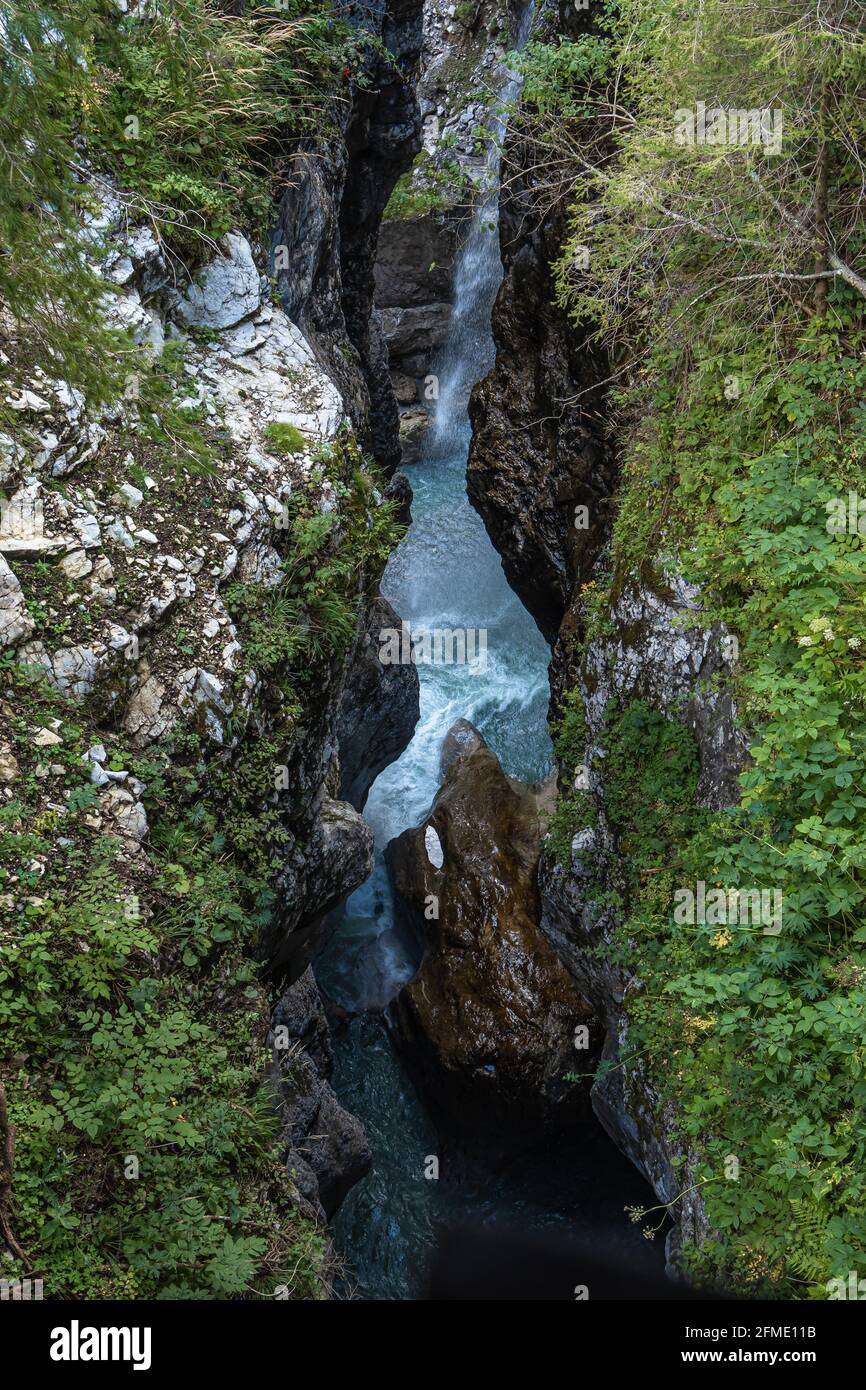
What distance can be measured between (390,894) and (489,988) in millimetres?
3523

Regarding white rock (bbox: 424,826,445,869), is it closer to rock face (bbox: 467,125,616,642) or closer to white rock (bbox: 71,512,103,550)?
rock face (bbox: 467,125,616,642)

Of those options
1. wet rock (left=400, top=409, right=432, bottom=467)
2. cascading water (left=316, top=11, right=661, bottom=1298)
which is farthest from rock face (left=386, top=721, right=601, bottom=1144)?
wet rock (left=400, top=409, right=432, bottom=467)

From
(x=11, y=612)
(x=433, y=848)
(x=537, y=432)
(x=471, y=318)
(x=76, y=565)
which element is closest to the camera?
(x=11, y=612)

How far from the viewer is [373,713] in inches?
513

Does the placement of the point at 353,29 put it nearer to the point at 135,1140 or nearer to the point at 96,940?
the point at 96,940

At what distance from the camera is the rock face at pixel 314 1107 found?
28.8 ft

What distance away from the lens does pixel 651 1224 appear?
10.6 metres

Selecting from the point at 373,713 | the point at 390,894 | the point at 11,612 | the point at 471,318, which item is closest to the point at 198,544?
the point at 11,612

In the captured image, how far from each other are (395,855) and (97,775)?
9227mm

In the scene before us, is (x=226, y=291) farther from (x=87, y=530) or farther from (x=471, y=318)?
(x=471, y=318)

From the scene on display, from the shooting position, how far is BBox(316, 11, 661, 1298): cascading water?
1170cm

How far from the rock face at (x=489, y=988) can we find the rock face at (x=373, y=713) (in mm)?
1355

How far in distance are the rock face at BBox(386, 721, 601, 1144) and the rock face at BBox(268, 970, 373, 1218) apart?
5.43 feet
